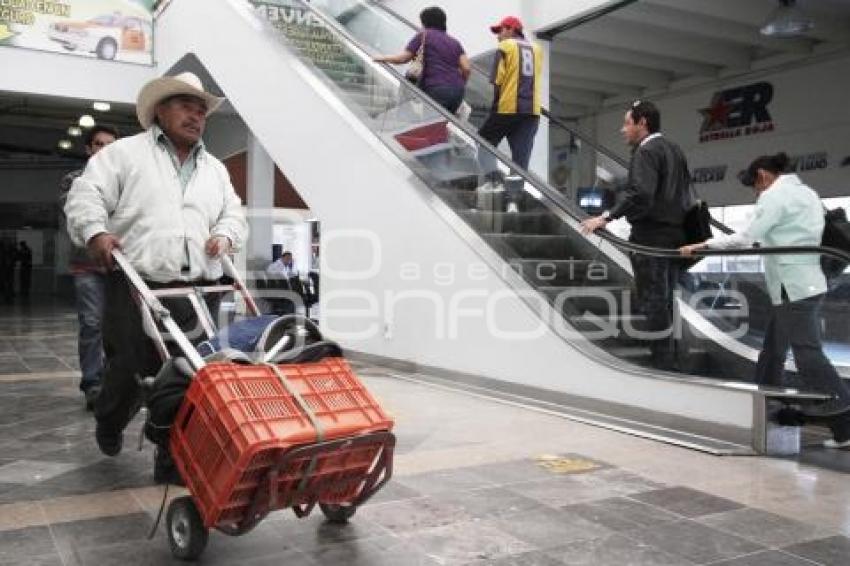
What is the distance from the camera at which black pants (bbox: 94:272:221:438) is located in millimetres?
3486

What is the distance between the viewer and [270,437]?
7.68 feet

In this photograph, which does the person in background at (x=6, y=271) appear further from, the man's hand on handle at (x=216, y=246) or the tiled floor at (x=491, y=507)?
the man's hand on handle at (x=216, y=246)

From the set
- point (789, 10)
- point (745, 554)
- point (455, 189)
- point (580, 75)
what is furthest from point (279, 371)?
point (580, 75)

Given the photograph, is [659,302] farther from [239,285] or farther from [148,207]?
[148,207]

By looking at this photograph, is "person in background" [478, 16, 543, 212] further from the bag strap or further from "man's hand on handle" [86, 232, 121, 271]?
"man's hand on handle" [86, 232, 121, 271]

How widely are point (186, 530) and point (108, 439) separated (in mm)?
1338

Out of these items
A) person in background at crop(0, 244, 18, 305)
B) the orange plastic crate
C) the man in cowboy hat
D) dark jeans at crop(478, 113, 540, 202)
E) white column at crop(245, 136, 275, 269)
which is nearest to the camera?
the orange plastic crate

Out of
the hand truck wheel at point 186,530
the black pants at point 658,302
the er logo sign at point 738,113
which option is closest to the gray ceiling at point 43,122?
the er logo sign at point 738,113

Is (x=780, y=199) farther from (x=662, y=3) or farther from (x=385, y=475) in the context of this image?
(x=662, y=3)

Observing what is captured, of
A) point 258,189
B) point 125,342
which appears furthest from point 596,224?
point 258,189

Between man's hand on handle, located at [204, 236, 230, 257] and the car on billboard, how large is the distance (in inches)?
443

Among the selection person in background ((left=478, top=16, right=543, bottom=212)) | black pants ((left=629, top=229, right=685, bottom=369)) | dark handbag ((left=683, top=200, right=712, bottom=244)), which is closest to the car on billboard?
person in background ((left=478, top=16, right=543, bottom=212))

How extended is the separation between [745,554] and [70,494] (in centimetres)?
274

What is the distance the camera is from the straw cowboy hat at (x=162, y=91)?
3277 millimetres
